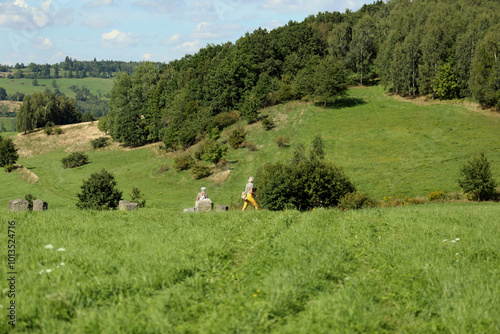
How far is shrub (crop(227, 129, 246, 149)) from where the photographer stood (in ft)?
210

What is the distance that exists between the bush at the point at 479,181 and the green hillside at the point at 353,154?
11.3ft

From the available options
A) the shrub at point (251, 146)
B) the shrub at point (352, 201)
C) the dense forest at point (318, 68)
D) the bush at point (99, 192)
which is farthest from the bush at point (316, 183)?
the dense forest at point (318, 68)

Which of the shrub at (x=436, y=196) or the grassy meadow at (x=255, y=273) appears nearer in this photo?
the grassy meadow at (x=255, y=273)

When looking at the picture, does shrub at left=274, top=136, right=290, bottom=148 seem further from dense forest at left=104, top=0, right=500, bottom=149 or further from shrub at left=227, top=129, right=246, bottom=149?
dense forest at left=104, top=0, right=500, bottom=149

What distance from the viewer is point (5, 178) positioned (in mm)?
68750

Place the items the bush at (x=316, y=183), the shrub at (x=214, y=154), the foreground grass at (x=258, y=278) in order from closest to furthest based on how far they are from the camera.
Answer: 1. the foreground grass at (x=258, y=278)
2. the bush at (x=316, y=183)
3. the shrub at (x=214, y=154)

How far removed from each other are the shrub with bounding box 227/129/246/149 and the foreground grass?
2089 inches

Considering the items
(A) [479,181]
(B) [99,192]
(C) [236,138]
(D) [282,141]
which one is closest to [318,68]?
(D) [282,141]

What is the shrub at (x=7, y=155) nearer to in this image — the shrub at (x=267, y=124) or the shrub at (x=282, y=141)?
the shrub at (x=267, y=124)

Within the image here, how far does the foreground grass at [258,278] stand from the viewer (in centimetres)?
595

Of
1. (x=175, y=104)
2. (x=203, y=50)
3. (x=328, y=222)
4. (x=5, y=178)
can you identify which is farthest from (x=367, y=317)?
(x=203, y=50)

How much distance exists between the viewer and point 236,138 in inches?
2549

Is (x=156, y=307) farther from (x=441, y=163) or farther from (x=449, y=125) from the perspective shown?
(x=449, y=125)

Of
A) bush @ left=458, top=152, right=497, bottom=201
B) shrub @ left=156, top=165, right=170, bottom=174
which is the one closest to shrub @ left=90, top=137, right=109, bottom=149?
shrub @ left=156, top=165, right=170, bottom=174
